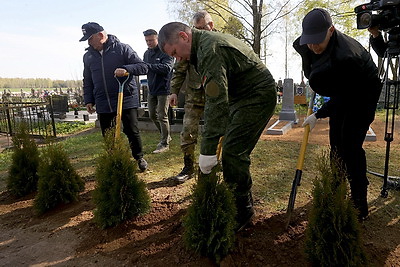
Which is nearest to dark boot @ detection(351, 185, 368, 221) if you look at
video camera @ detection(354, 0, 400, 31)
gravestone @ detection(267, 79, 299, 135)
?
video camera @ detection(354, 0, 400, 31)

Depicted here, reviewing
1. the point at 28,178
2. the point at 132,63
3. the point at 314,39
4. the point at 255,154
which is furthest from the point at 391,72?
the point at 28,178

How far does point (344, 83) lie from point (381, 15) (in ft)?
2.89

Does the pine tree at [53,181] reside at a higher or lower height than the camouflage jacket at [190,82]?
lower

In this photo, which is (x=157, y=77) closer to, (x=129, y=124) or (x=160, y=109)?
(x=160, y=109)

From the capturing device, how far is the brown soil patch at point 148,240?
237cm

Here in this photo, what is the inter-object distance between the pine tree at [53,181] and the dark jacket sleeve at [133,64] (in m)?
1.27

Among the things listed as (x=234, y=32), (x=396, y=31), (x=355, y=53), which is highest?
(x=234, y=32)

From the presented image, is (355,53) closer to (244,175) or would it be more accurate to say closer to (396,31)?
(396,31)

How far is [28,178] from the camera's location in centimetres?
409

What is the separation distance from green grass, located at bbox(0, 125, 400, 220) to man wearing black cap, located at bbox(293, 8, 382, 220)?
0.40 metres

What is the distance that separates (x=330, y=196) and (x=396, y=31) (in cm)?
189

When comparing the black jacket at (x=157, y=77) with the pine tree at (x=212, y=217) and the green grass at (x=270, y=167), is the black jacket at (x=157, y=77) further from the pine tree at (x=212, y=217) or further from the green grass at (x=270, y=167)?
the pine tree at (x=212, y=217)

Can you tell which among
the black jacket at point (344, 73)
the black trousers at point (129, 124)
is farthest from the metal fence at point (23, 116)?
the black jacket at point (344, 73)

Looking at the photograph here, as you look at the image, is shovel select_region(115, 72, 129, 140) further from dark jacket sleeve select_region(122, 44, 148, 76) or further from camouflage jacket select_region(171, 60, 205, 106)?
camouflage jacket select_region(171, 60, 205, 106)
